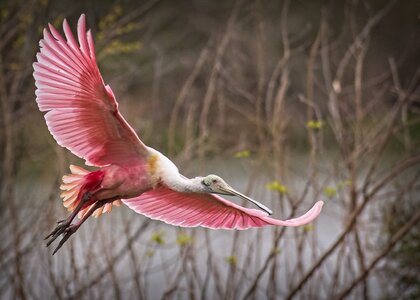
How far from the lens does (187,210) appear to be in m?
3.30

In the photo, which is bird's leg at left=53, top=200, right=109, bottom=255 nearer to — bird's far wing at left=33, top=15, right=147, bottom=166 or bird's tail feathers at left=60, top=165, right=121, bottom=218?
bird's tail feathers at left=60, top=165, right=121, bottom=218

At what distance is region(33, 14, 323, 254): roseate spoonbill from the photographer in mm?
2738

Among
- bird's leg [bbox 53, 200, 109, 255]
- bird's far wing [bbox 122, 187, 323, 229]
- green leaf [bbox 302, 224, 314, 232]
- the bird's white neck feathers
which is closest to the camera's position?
bird's leg [bbox 53, 200, 109, 255]

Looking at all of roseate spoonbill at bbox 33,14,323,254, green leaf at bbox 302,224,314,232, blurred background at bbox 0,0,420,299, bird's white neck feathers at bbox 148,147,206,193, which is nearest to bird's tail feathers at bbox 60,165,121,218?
roseate spoonbill at bbox 33,14,323,254

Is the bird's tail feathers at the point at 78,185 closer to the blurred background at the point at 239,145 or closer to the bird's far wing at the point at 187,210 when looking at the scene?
the bird's far wing at the point at 187,210

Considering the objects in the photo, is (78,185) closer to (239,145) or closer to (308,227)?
→ (308,227)

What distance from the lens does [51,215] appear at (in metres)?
4.79

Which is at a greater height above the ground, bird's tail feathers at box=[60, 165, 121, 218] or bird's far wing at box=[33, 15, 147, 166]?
bird's far wing at box=[33, 15, 147, 166]

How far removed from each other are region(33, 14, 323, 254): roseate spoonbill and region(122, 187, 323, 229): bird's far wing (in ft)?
0.62

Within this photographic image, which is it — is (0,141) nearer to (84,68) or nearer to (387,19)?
(84,68)

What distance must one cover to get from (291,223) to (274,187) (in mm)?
1342

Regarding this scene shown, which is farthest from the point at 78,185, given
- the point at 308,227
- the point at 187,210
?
the point at 308,227

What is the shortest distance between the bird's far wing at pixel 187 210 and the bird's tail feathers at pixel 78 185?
9.7 inches

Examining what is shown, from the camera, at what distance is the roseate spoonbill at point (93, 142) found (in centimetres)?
274
